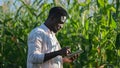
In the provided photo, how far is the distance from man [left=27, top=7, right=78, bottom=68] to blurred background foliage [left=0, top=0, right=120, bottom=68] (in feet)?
3.23

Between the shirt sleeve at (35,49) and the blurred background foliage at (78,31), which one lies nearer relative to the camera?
the shirt sleeve at (35,49)

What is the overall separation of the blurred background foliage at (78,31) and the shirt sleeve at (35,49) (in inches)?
45.4

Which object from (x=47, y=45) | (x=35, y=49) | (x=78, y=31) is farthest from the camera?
(x=78, y=31)

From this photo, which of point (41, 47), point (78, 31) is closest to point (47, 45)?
point (41, 47)

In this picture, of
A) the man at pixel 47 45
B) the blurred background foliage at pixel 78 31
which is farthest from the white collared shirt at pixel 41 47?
the blurred background foliage at pixel 78 31

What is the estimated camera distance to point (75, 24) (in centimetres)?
445

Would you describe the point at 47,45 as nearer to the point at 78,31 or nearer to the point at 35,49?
the point at 35,49

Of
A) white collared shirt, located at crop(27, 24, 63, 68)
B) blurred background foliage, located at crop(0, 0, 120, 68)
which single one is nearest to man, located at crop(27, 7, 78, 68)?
white collared shirt, located at crop(27, 24, 63, 68)

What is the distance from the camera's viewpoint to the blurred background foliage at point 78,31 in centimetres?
415

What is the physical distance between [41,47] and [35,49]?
80 mm

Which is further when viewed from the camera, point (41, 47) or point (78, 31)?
point (78, 31)

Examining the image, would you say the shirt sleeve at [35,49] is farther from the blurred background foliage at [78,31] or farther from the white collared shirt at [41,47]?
the blurred background foliage at [78,31]

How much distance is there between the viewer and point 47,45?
2996mm

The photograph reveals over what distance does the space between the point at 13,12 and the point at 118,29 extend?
203 cm
